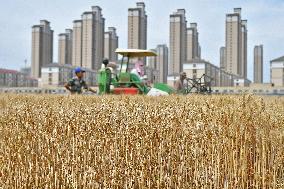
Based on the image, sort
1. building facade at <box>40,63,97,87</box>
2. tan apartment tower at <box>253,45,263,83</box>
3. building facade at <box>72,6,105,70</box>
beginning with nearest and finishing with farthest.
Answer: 1. building facade at <box>40,63,97,87</box>
2. building facade at <box>72,6,105,70</box>
3. tan apartment tower at <box>253,45,263,83</box>

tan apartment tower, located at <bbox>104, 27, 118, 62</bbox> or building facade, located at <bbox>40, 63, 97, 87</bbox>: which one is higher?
tan apartment tower, located at <bbox>104, 27, 118, 62</bbox>

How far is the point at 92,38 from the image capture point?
114 m

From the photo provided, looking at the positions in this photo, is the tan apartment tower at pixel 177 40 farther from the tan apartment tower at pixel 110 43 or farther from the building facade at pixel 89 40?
the tan apartment tower at pixel 110 43

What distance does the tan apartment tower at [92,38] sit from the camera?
112250 mm

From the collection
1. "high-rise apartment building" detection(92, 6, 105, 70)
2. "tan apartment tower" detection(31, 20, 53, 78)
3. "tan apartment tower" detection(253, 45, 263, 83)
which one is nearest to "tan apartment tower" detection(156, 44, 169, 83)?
"high-rise apartment building" detection(92, 6, 105, 70)

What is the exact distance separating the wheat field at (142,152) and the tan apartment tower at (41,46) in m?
118

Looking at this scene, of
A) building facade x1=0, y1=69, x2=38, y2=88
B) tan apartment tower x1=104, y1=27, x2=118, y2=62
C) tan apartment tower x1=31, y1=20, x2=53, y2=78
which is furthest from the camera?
tan apartment tower x1=104, y1=27, x2=118, y2=62

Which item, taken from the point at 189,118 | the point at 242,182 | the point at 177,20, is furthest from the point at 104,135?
the point at 177,20

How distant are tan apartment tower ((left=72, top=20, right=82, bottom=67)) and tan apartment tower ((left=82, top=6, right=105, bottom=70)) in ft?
5.64

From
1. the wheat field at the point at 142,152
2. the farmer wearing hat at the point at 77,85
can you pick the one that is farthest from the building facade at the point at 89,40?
the wheat field at the point at 142,152

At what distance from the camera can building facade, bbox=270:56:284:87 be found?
2955 inches

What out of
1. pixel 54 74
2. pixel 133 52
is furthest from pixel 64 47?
pixel 133 52

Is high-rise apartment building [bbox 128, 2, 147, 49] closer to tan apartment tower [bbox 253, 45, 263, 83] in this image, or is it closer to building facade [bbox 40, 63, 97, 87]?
building facade [bbox 40, 63, 97, 87]

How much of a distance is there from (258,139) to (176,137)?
769 millimetres
